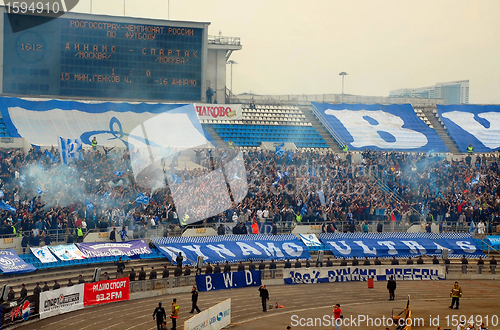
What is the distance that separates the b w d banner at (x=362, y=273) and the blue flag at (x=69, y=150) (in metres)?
15.0

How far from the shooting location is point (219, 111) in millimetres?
54562

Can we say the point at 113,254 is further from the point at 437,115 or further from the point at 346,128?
the point at 437,115

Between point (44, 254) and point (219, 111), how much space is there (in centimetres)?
2646

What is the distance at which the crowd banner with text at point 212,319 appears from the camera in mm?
21203

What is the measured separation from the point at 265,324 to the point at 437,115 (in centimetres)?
4259

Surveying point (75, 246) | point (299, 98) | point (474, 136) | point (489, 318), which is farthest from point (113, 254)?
point (474, 136)

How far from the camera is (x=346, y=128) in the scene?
2275 inches

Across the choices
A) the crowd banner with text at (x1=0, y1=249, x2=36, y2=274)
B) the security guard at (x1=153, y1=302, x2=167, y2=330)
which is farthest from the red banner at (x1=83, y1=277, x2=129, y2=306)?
the security guard at (x1=153, y1=302, x2=167, y2=330)

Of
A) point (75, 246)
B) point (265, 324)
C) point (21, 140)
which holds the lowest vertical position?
point (265, 324)

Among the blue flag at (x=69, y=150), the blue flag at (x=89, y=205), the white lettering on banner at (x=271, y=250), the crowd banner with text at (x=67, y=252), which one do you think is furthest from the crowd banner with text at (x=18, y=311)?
the white lettering on banner at (x=271, y=250)

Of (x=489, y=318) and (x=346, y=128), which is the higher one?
(x=346, y=128)

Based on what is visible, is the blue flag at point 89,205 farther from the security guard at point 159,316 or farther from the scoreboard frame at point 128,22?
the scoreboard frame at point 128,22

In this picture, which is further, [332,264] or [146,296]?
[332,264]

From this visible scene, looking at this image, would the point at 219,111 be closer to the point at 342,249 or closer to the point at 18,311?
the point at 342,249
